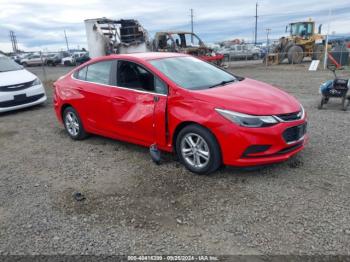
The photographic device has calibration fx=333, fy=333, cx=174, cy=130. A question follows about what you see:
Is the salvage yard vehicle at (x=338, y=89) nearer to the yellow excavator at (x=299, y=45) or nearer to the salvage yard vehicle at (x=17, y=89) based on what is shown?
the salvage yard vehicle at (x=17, y=89)

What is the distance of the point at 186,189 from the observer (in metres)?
3.97

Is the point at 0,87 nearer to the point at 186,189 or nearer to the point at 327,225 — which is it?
the point at 186,189

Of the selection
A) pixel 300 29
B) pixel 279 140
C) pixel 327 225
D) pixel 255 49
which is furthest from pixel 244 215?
pixel 255 49

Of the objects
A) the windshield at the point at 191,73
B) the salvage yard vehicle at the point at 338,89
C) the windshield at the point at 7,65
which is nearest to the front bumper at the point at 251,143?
the windshield at the point at 191,73

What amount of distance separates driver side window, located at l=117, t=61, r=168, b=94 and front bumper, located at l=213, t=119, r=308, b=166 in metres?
1.09

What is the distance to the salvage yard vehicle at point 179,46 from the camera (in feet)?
60.0

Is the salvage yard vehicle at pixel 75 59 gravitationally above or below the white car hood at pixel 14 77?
below

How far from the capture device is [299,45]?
23594 millimetres

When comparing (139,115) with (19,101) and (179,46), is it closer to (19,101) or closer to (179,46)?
(19,101)

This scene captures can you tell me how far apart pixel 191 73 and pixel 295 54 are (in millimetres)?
20351

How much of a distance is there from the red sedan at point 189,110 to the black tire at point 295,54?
1962 centimetres

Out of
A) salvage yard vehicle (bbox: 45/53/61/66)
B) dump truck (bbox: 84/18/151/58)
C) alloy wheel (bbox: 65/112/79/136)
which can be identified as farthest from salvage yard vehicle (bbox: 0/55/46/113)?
salvage yard vehicle (bbox: 45/53/61/66)

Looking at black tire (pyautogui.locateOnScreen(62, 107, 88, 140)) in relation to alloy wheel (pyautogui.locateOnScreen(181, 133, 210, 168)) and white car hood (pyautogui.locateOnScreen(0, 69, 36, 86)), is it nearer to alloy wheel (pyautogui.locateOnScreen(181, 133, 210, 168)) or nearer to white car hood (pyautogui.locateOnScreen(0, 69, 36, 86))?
alloy wheel (pyautogui.locateOnScreen(181, 133, 210, 168))

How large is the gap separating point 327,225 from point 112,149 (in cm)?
352
